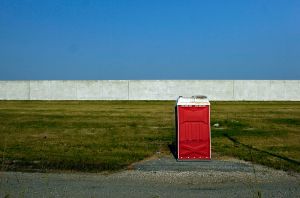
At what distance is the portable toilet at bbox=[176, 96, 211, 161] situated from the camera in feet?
39.2

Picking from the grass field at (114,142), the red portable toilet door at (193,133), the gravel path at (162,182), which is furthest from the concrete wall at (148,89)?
the gravel path at (162,182)

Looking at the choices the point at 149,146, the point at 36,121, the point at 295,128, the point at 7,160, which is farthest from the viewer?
the point at 36,121

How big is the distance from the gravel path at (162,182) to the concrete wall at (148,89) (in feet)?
127

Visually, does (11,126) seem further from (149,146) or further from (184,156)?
(184,156)

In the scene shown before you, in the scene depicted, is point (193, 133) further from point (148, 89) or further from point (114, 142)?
point (148, 89)

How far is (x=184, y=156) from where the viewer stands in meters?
12.0

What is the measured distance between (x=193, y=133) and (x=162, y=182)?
3390 mm

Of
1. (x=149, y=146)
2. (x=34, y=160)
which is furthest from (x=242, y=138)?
(x=34, y=160)

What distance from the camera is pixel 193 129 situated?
12.0 m

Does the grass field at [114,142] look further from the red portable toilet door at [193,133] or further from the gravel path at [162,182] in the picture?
the red portable toilet door at [193,133]

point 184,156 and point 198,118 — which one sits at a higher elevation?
point 198,118

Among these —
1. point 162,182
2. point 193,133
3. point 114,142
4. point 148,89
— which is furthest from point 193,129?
point 148,89

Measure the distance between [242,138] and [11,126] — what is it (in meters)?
10.3

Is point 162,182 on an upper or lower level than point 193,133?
lower
